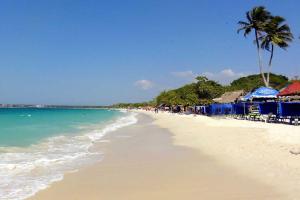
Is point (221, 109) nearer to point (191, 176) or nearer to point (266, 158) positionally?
point (266, 158)

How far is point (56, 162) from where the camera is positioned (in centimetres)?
1048

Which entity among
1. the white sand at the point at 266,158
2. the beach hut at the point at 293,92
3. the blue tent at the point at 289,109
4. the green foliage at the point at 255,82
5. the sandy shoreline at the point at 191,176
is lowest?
the sandy shoreline at the point at 191,176

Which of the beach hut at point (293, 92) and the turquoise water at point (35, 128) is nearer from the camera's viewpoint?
the turquoise water at point (35, 128)

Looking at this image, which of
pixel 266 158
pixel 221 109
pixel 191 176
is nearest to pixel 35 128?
pixel 221 109

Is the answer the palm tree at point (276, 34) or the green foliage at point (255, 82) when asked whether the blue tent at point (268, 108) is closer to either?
the palm tree at point (276, 34)

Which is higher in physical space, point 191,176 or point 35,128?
point 35,128

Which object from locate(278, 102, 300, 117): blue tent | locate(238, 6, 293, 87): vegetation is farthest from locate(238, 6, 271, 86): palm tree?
locate(278, 102, 300, 117): blue tent

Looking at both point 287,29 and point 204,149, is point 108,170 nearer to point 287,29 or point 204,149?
point 204,149

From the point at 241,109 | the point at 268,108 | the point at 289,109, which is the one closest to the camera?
the point at 289,109

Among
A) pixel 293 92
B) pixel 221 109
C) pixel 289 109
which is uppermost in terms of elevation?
pixel 293 92

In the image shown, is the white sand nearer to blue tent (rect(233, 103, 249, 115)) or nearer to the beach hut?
the beach hut

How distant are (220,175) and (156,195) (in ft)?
7.13

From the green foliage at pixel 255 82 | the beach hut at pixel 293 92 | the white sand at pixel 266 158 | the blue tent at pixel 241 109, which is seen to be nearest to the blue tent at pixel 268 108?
the beach hut at pixel 293 92

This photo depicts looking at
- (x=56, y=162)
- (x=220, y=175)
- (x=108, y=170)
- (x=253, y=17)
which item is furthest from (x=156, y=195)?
(x=253, y=17)
